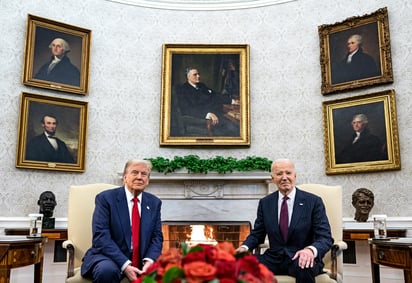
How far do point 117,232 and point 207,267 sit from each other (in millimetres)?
2025

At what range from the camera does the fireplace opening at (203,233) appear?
20.9 ft

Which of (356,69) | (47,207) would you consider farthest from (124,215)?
(356,69)

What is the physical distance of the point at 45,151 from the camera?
605cm

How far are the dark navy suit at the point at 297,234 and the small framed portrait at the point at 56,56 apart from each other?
4.21 metres

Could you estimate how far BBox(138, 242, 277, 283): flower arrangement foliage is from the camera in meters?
1.46

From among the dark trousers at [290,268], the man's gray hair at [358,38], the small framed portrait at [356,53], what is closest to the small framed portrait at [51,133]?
A: the dark trousers at [290,268]

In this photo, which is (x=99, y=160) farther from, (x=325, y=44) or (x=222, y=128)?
(x=325, y=44)

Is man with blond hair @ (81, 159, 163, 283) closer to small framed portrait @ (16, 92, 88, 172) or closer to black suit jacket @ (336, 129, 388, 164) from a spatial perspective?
small framed portrait @ (16, 92, 88, 172)

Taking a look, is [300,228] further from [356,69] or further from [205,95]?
[205,95]

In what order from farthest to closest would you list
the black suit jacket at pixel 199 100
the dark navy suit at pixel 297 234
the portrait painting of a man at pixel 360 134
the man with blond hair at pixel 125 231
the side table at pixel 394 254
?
the black suit jacket at pixel 199 100, the portrait painting of a man at pixel 360 134, the dark navy suit at pixel 297 234, the man with blond hair at pixel 125 231, the side table at pixel 394 254


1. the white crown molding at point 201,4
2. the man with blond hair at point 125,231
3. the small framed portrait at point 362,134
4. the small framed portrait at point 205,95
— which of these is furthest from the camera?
the white crown molding at point 201,4

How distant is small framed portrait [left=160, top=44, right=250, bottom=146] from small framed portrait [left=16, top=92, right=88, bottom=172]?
1.36 metres

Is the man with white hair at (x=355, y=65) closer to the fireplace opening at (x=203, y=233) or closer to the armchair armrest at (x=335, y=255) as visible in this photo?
the fireplace opening at (x=203, y=233)

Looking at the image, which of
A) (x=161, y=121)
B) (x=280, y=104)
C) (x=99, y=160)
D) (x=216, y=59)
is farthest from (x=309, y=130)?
(x=99, y=160)
